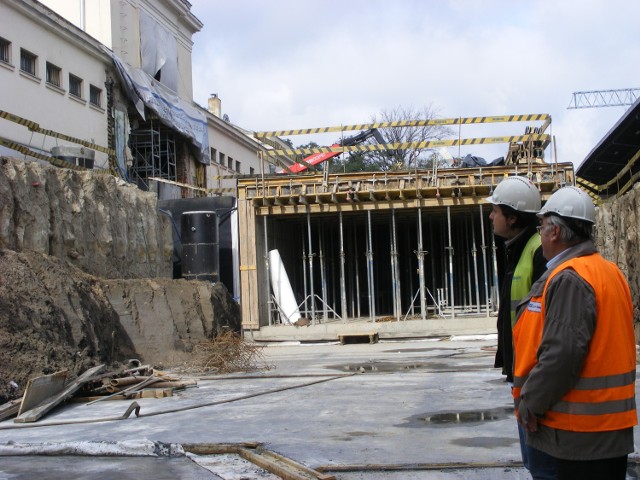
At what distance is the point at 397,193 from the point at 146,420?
16.0 metres

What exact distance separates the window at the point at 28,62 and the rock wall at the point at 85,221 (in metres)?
6.65

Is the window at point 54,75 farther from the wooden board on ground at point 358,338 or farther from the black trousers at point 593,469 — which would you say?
the black trousers at point 593,469

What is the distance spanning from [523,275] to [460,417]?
4.63 meters

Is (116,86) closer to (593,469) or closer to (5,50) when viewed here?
(5,50)

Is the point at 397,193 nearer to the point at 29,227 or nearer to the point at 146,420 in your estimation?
the point at 29,227

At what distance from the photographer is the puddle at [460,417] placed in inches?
323

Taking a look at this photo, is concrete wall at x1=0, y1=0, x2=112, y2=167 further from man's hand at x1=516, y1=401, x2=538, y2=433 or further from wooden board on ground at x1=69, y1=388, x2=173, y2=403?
man's hand at x1=516, y1=401, x2=538, y2=433

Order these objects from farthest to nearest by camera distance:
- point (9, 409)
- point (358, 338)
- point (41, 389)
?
point (358, 338)
point (41, 389)
point (9, 409)

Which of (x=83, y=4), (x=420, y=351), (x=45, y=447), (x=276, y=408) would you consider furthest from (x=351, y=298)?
(x=45, y=447)

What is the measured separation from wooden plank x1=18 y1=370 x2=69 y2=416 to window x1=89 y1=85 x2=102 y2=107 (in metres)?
21.6

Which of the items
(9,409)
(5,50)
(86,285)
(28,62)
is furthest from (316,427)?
(28,62)

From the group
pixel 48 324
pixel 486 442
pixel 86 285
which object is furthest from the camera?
pixel 86 285

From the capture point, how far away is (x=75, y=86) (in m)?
30.0

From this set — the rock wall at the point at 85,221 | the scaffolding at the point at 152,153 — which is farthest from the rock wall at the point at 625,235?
the scaffolding at the point at 152,153
